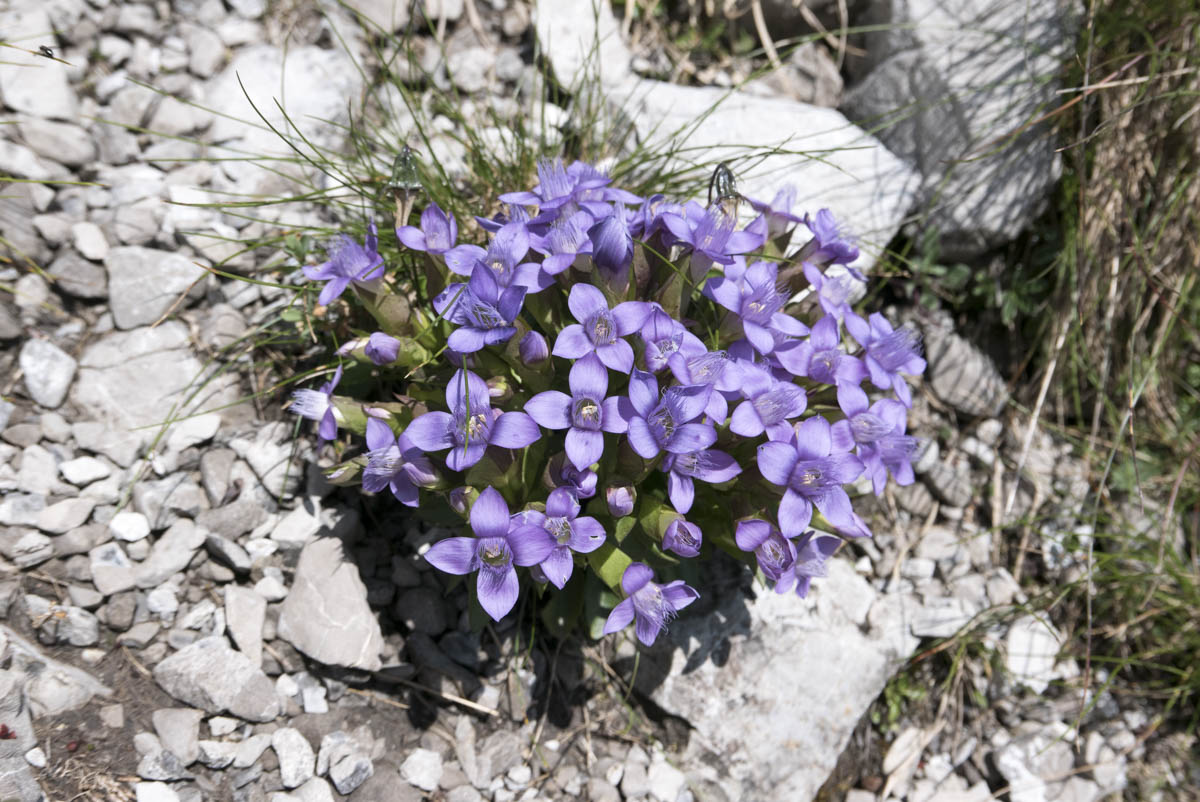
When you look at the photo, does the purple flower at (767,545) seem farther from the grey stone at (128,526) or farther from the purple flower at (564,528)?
the grey stone at (128,526)

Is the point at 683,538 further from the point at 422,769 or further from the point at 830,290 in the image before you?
the point at 422,769

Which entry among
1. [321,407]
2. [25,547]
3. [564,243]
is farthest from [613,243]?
[25,547]

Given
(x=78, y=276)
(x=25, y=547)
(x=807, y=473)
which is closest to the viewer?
(x=807, y=473)

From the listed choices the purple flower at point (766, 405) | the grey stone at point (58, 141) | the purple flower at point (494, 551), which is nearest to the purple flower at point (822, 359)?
the purple flower at point (766, 405)

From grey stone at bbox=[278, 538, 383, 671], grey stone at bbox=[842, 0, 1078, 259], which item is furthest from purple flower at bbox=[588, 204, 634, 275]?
grey stone at bbox=[842, 0, 1078, 259]

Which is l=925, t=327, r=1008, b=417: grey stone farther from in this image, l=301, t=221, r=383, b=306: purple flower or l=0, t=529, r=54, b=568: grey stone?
l=0, t=529, r=54, b=568: grey stone

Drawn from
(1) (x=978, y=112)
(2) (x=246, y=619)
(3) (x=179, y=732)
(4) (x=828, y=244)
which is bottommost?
(3) (x=179, y=732)

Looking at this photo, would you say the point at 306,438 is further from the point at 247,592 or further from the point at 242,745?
the point at 242,745
